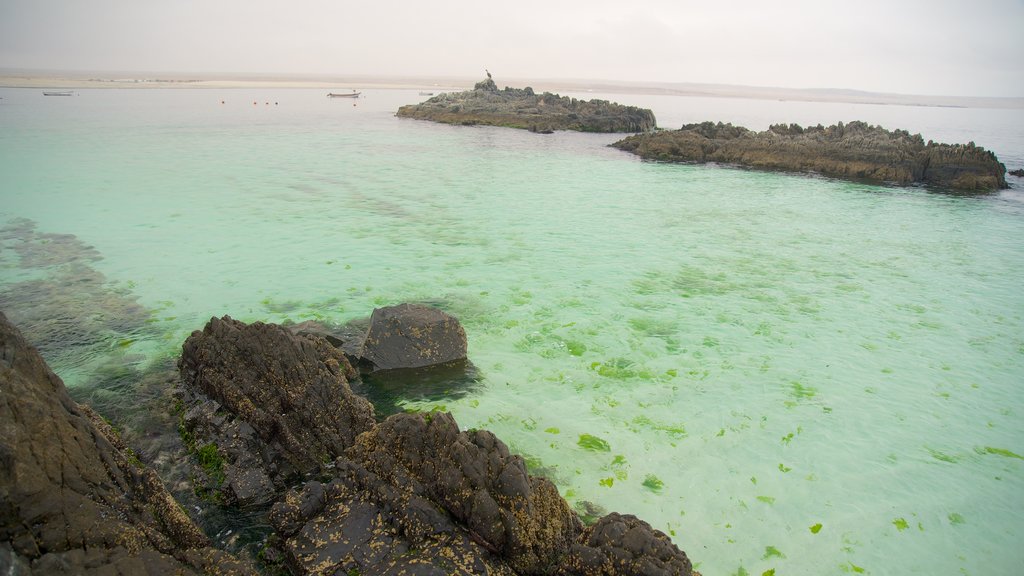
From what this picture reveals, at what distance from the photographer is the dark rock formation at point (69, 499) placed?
12.7 ft

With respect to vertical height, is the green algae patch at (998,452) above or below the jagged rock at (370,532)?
below

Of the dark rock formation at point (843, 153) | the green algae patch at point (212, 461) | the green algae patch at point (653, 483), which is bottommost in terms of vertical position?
the green algae patch at point (653, 483)

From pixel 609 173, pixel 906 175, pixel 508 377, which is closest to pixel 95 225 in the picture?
pixel 508 377

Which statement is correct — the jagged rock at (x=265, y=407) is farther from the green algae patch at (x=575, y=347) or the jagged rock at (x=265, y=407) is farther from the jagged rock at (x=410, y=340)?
the green algae patch at (x=575, y=347)

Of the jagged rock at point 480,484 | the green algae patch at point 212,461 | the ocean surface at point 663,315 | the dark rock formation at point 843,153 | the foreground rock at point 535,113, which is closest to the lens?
the jagged rock at point 480,484

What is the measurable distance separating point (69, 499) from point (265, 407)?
3107 millimetres

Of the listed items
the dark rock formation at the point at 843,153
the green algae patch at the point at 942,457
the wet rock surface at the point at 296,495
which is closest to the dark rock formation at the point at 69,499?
the wet rock surface at the point at 296,495

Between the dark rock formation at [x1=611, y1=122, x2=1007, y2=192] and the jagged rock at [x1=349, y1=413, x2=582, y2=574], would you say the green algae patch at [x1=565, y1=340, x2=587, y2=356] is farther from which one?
the dark rock formation at [x1=611, y1=122, x2=1007, y2=192]

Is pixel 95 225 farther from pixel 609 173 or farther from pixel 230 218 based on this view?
pixel 609 173

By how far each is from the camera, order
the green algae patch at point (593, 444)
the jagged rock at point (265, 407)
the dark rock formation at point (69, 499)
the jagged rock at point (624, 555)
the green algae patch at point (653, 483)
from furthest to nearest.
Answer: the green algae patch at point (593, 444)
the green algae patch at point (653, 483)
the jagged rock at point (265, 407)
the jagged rock at point (624, 555)
the dark rock formation at point (69, 499)

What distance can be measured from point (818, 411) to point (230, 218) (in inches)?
779

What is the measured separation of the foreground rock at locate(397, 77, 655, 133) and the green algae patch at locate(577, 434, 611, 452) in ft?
170

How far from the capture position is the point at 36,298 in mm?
12047

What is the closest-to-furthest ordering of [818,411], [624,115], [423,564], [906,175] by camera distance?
[423,564] → [818,411] → [906,175] → [624,115]
